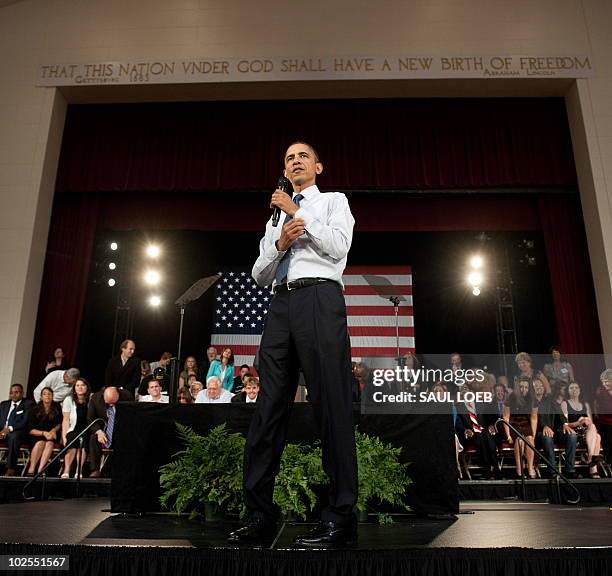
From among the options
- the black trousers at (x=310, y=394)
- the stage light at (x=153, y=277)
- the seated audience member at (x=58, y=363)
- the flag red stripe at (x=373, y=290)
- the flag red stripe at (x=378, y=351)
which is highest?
the stage light at (x=153, y=277)

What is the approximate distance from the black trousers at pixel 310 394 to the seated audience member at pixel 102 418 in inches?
160

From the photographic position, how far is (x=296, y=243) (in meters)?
2.05

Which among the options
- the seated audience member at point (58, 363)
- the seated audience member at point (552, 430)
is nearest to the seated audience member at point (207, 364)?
the seated audience member at point (58, 363)

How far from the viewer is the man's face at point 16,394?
6578 mm

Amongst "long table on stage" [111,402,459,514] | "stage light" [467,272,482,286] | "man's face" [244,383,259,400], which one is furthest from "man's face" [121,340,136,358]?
"stage light" [467,272,482,286]

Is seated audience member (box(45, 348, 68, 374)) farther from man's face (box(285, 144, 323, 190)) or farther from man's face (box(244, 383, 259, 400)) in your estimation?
man's face (box(285, 144, 323, 190))

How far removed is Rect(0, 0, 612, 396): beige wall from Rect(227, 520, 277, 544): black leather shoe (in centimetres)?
670

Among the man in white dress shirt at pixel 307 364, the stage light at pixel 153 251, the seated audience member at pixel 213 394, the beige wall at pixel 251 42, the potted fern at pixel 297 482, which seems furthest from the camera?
the stage light at pixel 153 251

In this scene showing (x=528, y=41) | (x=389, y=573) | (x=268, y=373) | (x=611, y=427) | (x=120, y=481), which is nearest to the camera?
(x=389, y=573)

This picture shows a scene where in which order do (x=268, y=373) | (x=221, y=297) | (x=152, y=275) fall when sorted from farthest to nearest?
(x=152, y=275) → (x=221, y=297) → (x=268, y=373)

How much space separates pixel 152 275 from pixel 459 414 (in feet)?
20.7

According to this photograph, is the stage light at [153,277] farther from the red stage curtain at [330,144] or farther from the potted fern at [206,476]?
the potted fern at [206,476]

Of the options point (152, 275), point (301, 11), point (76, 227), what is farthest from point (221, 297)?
point (301, 11)

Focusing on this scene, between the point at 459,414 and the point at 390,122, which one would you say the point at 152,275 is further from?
the point at 459,414
